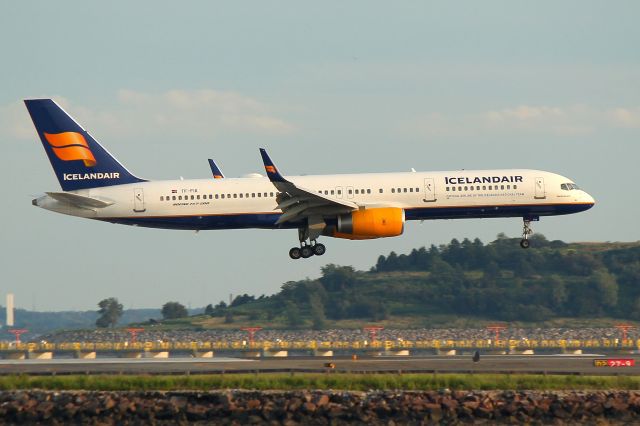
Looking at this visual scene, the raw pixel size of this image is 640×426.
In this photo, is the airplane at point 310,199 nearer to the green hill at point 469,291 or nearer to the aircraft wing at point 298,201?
the aircraft wing at point 298,201

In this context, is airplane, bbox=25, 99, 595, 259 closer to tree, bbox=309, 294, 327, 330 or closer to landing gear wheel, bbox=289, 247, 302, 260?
landing gear wheel, bbox=289, 247, 302, 260

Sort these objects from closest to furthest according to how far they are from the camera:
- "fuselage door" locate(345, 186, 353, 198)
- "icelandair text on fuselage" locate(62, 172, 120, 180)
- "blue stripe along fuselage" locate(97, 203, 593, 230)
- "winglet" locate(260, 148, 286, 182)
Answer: "winglet" locate(260, 148, 286, 182), "fuselage door" locate(345, 186, 353, 198), "blue stripe along fuselage" locate(97, 203, 593, 230), "icelandair text on fuselage" locate(62, 172, 120, 180)

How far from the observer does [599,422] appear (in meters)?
48.1

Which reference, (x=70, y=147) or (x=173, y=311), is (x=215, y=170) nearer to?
(x=70, y=147)

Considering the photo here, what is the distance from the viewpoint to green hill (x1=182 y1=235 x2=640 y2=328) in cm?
13288

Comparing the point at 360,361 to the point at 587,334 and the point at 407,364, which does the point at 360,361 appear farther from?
the point at 587,334

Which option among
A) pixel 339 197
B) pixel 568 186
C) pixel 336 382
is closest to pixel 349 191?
pixel 339 197

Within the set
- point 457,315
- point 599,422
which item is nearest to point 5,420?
point 599,422

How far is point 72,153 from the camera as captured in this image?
73.4 m

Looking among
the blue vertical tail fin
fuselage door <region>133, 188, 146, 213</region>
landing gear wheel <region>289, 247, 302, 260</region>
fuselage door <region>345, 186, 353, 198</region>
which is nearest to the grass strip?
fuselage door <region>345, 186, 353, 198</region>

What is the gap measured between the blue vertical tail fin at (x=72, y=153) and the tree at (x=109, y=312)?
326 ft

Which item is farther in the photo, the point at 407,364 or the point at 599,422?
the point at 407,364

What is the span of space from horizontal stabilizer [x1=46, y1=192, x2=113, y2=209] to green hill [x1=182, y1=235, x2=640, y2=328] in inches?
2463

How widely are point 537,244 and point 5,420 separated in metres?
122
